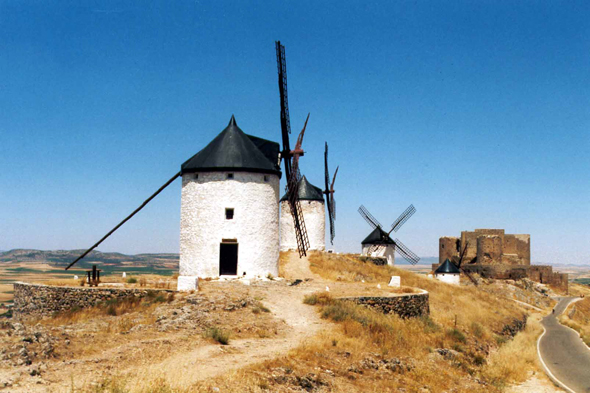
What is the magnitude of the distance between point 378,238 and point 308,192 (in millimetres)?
8314

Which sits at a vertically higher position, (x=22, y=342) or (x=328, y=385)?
(x=22, y=342)

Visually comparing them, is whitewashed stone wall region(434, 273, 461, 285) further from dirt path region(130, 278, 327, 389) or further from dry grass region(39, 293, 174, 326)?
dry grass region(39, 293, 174, 326)

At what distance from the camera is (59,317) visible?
16453 mm

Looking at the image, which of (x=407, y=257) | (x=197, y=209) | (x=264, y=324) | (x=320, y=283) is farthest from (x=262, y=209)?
(x=407, y=257)

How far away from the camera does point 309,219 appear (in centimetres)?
3775

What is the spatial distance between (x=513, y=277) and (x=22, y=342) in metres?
42.5

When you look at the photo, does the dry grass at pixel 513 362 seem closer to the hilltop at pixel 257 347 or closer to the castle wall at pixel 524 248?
the hilltop at pixel 257 347

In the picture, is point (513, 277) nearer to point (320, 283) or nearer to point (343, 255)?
point (343, 255)

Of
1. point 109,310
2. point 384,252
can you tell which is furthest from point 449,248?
point 109,310

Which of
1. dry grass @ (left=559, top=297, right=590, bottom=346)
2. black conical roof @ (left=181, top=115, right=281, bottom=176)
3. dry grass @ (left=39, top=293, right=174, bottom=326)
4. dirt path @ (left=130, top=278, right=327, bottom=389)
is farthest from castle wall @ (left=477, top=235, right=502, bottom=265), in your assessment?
dry grass @ (left=39, top=293, right=174, bottom=326)

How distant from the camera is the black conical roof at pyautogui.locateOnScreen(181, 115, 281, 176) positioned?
20.7 metres

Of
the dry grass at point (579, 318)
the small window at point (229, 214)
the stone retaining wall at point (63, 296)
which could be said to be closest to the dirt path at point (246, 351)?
the small window at point (229, 214)

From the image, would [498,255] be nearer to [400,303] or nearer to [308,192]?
[308,192]

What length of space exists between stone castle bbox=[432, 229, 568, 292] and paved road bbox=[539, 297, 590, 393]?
14.9 m
